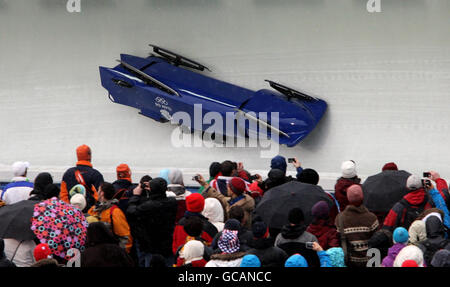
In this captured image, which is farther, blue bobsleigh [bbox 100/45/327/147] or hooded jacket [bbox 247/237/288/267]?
blue bobsleigh [bbox 100/45/327/147]

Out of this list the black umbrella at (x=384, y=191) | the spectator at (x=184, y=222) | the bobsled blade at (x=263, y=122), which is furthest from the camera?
the bobsled blade at (x=263, y=122)

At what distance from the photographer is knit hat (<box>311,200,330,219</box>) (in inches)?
225

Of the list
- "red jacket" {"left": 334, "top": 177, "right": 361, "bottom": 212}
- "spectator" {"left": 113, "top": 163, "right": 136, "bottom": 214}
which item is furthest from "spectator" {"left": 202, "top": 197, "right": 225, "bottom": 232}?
"red jacket" {"left": 334, "top": 177, "right": 361, "bottom": 212}

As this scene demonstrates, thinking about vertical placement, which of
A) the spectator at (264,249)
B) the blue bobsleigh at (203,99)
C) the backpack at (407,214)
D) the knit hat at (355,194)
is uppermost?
the blue bobsleigh at (203,99)

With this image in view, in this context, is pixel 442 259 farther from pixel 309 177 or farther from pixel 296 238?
pixel 309 177

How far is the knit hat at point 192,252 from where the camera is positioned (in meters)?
5.40

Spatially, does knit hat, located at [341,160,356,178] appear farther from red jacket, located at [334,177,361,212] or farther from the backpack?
the backpack

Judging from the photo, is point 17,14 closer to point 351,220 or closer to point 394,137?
point 394,137

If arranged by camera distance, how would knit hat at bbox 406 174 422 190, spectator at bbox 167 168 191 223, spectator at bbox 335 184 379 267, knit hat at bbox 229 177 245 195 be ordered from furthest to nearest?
1. spectator at bbox 167 168 191 223
2. knit hat at bbox 229 177 245 195
3. knit hat at bbox 406 174 422 190
4. spectator at bbox 335 184 379 267

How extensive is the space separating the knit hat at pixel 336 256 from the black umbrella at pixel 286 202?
83 centimetres

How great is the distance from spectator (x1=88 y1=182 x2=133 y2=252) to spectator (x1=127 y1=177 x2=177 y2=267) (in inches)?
3.5

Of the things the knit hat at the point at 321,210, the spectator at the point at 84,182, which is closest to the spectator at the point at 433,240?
the knit hat at the point at 321,210

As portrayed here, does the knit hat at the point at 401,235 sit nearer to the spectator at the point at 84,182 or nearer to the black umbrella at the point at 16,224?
the black umbrella at the point at 16,224

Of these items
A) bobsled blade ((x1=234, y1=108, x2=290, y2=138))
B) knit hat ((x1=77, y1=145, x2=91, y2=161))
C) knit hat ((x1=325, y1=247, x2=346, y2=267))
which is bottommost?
knit hat ((x1=325, y1=247, x2=346, y2=267))
